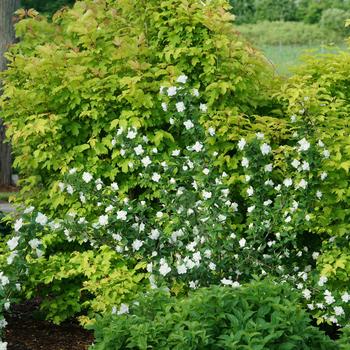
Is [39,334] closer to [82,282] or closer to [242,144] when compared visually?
[82,282]

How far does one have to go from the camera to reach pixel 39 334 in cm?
664

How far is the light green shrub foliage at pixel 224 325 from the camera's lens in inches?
168

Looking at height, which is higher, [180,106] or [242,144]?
[180,106]

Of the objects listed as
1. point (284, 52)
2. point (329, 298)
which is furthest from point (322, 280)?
point (284, 52)

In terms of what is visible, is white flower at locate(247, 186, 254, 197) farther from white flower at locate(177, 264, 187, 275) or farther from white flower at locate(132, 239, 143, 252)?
white flower at locate(132, 239, 143, 252)

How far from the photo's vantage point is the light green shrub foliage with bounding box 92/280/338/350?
4.27 metres

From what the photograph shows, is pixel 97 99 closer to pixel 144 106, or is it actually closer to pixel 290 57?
pixel 144 106

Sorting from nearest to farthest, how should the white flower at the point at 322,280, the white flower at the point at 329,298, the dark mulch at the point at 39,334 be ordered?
1. the white flower at the point at 329,298
2. the white flower at the point at 322,280
3. the dark mulch at the point at 39,334

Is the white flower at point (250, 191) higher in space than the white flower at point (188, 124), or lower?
lower

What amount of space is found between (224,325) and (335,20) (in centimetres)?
2708

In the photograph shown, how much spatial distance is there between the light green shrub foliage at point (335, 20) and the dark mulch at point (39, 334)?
24490 mm

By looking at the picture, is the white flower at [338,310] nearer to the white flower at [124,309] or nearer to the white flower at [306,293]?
the white flower at [306,293]

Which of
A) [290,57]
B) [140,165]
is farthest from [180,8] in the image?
[290,57]

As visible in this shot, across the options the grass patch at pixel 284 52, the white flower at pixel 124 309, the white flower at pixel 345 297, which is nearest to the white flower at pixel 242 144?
the white flower at pixel 345 297
